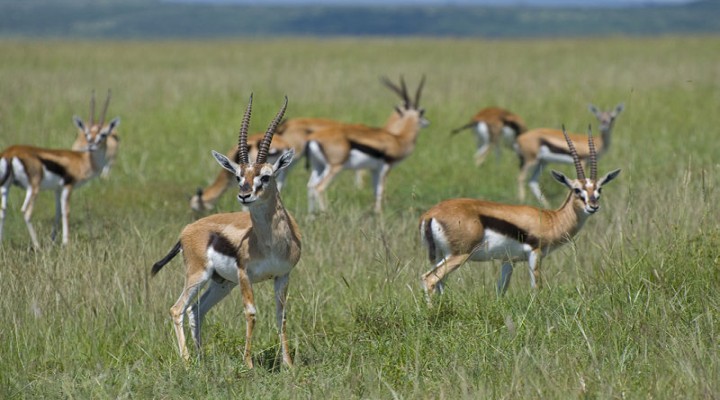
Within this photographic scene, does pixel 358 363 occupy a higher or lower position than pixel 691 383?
lower

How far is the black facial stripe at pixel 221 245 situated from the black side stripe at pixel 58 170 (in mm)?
4361

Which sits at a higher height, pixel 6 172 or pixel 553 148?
pixel 6 172

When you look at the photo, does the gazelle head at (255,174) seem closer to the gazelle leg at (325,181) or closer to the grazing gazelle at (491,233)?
the grazing gazelle at (491,233)

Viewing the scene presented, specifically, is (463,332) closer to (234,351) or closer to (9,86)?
(234,351)

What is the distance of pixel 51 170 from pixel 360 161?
3.05 metres

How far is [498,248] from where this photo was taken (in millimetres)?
6152

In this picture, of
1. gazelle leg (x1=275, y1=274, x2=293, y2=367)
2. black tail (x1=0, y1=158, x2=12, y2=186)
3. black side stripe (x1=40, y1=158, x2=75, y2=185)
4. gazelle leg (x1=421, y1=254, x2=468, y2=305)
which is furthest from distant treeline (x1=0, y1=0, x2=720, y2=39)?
gazelle leg (x1=275, y1=274, x2=293, y2=367)

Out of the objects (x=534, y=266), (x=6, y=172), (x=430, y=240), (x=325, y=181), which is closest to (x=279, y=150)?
(x=325, y=181)

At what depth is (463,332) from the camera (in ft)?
16.1

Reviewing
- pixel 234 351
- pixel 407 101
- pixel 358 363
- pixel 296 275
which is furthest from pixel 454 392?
pixel 407 101

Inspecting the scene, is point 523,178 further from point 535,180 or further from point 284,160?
point 284,160

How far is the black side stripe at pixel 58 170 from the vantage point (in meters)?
8.91

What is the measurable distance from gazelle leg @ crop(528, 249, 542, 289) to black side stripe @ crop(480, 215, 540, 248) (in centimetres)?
10

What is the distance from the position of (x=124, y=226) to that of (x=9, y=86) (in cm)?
1131
